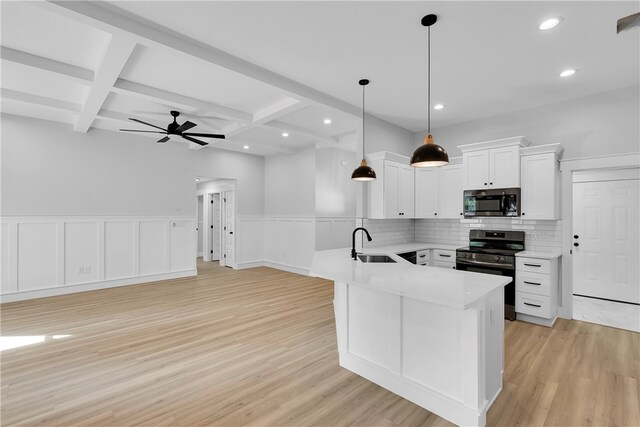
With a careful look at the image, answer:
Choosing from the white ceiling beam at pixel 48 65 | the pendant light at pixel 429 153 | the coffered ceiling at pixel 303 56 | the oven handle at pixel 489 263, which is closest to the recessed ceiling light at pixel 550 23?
the coffered ceiling at pixel 303 56

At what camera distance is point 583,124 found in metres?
4.12

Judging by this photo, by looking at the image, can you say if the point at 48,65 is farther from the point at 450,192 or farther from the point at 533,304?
the point at 533,304

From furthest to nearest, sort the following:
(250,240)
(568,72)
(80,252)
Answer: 1. (250,240)
2. (80,252)
3. (568,72)

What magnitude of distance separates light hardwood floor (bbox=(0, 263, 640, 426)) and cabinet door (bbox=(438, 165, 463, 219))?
1.88m

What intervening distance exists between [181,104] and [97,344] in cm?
317

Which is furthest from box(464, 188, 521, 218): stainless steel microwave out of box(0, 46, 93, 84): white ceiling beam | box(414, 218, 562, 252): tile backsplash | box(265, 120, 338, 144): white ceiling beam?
box(0, 46, 93, 84): white ceiling beam

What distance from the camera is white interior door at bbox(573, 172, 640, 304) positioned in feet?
15.1

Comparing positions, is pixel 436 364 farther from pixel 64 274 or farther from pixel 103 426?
pixel 64 274

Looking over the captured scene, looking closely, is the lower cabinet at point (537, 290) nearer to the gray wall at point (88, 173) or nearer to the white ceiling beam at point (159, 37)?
the white ceiling beam at point (159, 37)

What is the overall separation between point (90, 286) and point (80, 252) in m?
0.66

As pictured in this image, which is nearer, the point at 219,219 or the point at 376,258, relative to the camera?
the point at 376,258

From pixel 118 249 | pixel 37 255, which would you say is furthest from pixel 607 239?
pixel 37 255

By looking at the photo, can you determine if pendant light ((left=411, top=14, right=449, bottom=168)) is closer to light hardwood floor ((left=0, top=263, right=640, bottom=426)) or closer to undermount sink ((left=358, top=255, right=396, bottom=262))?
undermount sink ((left=358, top=255, right=396, bottom=262))

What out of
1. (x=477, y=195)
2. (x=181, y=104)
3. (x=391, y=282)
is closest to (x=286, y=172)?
(x=181, y=104)
